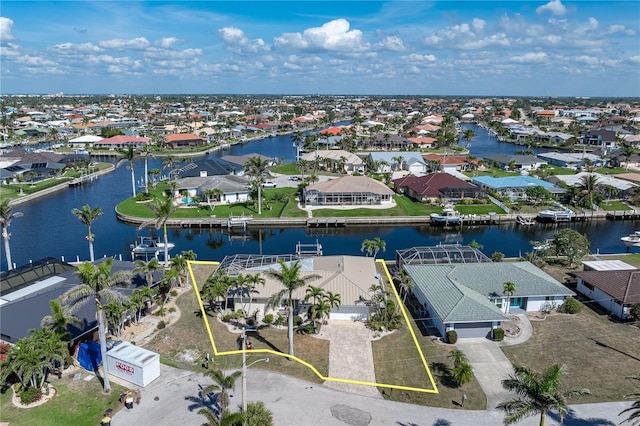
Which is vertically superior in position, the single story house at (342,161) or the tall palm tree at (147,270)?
the single story house at (342,161)

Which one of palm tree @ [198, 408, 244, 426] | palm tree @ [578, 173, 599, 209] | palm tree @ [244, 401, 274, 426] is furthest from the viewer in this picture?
palm tree @ [578, 173, 599, 209]

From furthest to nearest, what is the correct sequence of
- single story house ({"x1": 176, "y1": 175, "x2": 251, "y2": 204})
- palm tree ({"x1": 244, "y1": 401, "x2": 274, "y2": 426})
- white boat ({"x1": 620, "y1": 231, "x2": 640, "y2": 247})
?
1. single story house ({"x1": 176, "y1": 175, "x2": 251, "y2": 204})
2. white boat ({"x1": 620, "y1": 231, "x2": 640, "y2": 247})
3. palm tree ({"x1": 244, "y1": 401, "x2": 274, "y2": 426})

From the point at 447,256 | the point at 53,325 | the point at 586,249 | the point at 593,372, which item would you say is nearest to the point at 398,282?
the point at 447,256

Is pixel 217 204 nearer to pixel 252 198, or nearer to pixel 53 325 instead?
pixel 252 198

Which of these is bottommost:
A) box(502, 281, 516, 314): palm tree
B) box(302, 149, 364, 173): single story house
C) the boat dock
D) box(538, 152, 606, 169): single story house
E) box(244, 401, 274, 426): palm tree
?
the boat dock

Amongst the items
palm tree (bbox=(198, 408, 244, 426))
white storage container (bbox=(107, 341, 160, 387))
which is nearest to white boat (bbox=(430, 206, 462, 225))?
white storage container (bbox=(107, 341, 160, 387))

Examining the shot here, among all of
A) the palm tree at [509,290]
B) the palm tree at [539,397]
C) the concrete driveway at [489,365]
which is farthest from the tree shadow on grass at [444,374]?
the palm tree at [509,290]

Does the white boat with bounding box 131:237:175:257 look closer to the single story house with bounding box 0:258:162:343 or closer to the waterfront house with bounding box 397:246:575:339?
the single story house with bounding box 0:258:162:343

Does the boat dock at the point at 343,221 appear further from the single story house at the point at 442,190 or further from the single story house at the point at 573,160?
the single story house at the point at 573,160
